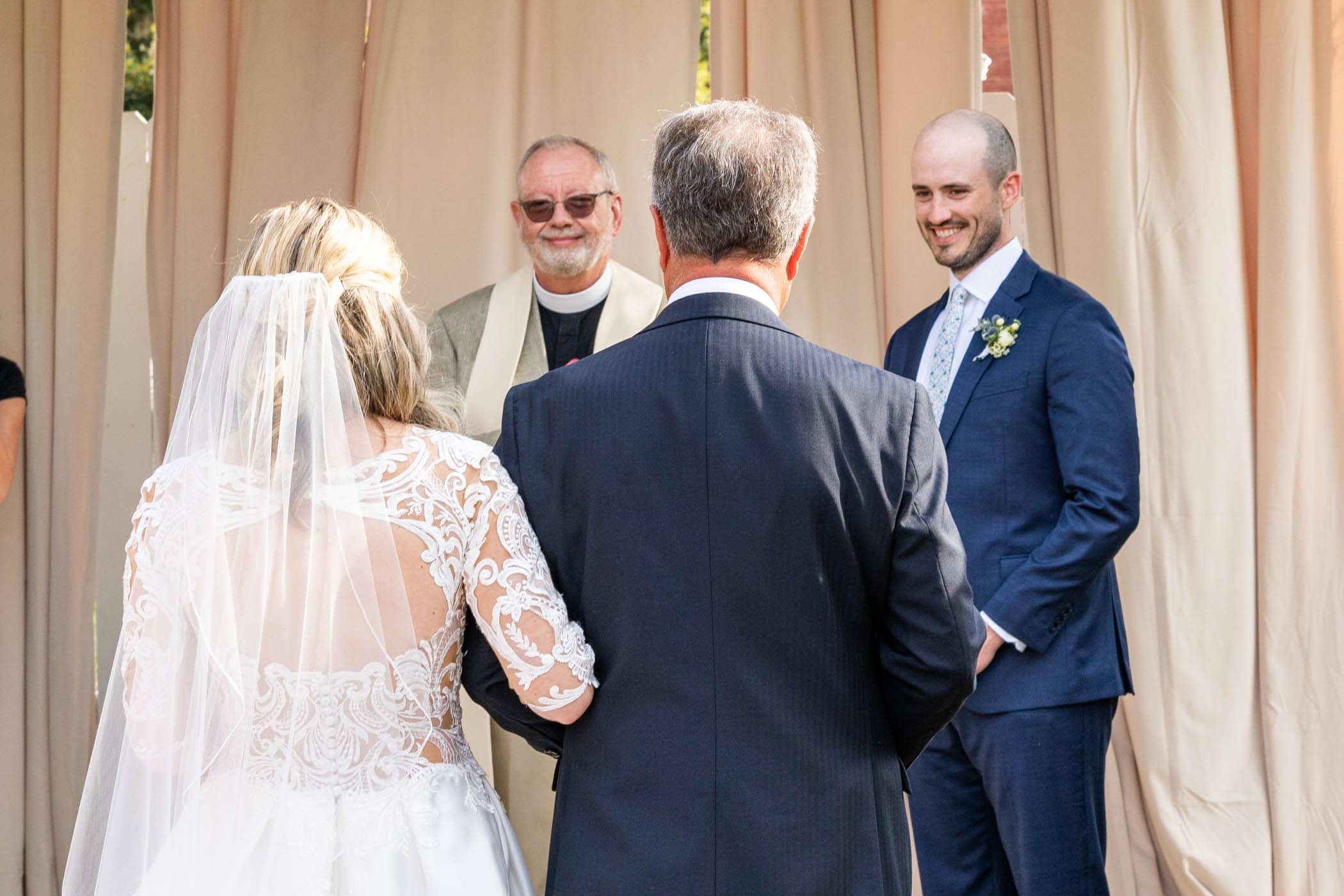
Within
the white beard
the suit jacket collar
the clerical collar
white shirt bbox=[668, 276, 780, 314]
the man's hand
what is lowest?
the man's hand

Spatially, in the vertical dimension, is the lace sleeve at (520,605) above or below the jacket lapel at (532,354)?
below

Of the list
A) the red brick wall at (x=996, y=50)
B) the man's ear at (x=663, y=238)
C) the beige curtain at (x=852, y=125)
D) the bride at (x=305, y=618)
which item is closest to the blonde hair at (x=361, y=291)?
the bride at (x=305, y=618)

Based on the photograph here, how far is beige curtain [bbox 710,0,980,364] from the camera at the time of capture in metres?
3.91

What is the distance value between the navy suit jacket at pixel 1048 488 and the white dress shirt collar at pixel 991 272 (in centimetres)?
8

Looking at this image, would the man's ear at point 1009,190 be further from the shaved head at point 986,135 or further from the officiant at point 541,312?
the officiant at point 541,312

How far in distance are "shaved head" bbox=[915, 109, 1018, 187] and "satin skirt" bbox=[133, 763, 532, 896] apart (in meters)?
1.76

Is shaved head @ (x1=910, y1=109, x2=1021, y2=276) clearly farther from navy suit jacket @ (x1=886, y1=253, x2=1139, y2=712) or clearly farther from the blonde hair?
the blonde hair

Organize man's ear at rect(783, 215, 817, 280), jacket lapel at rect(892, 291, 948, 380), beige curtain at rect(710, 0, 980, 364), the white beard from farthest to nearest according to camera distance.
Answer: beige curtain at rect(710, 0, 980, 364)
the white beard
jacket lapel at rect(892, 291, 948, 380)
man's ear at rect(783, 215, 817, 280)

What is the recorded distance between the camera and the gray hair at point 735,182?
176 cm

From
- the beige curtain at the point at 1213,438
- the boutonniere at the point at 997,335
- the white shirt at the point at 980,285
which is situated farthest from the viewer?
the beige curtain at the point at 1213,438

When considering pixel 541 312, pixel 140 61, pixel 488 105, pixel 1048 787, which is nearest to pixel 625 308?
pixel 541 312

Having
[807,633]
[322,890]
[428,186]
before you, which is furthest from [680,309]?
[428,186]

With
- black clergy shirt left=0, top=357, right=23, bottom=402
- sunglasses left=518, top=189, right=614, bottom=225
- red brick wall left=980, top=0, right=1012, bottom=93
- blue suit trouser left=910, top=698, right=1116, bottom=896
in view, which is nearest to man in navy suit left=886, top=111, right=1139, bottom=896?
blue suit trouser left=910, top=698, right=1116, bottom=896

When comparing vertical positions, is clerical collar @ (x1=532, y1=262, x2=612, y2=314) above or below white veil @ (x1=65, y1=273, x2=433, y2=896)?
above
